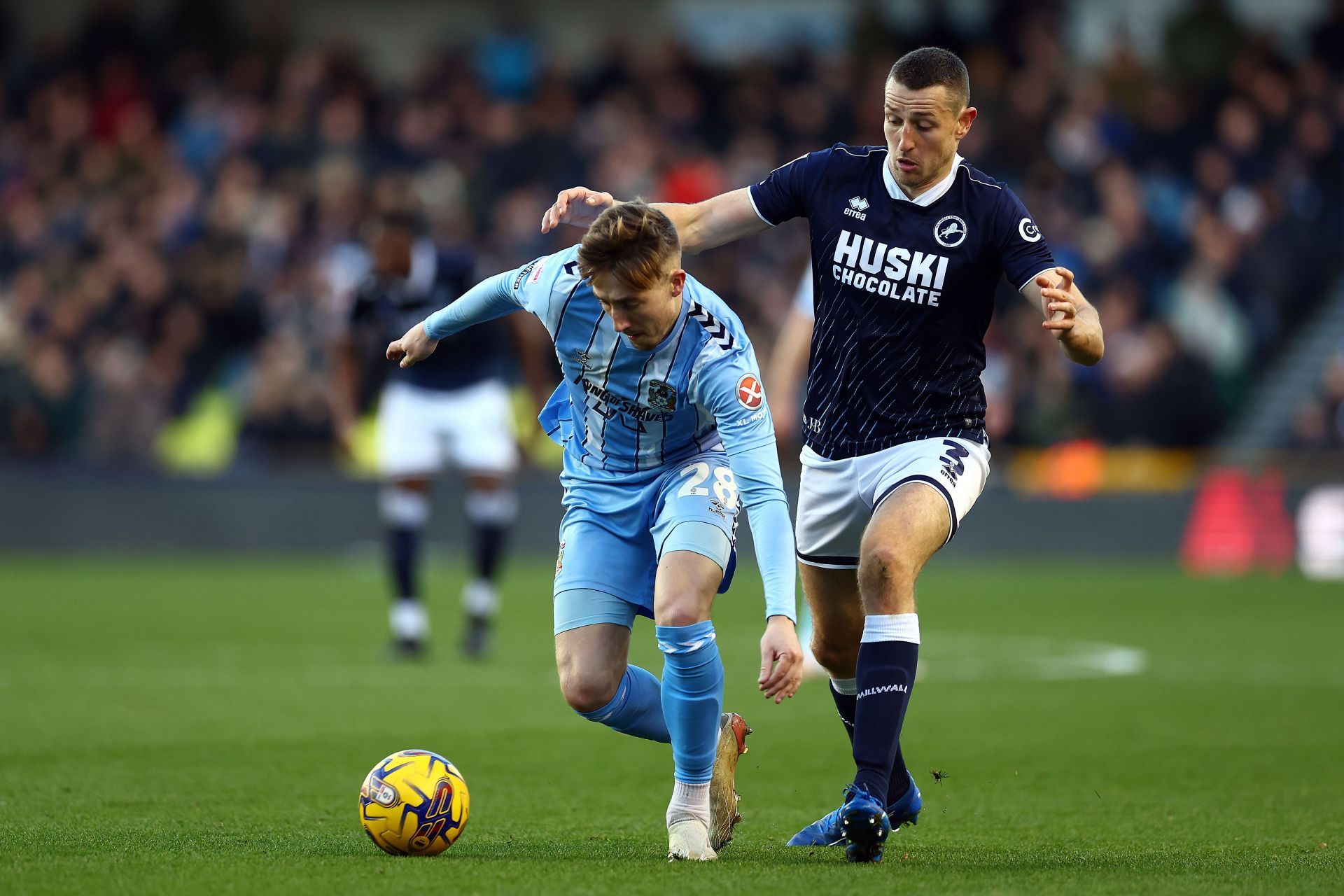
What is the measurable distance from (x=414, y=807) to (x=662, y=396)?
1428 mm

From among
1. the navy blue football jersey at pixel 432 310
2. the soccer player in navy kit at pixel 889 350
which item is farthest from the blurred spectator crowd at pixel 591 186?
the soccer player in navy kit at pixel 889 350

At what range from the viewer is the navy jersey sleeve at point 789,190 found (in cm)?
595

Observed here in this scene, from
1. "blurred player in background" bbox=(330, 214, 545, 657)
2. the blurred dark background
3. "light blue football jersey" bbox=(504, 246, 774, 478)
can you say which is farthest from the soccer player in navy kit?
the blurred dark background

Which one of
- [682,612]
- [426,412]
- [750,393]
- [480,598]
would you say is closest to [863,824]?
[682,612]

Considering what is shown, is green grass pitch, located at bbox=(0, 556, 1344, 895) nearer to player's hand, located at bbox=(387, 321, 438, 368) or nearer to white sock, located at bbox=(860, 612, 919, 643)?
white sock, located at bbox=(860, 612, 919, 643)

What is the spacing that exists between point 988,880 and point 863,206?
211 centimetres

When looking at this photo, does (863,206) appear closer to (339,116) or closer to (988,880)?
(988,880)

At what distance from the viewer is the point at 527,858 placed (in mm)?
5316

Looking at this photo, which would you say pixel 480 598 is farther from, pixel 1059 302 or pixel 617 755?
pixel 1059 302

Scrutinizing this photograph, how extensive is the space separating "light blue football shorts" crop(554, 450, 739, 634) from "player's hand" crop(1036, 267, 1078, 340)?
1.14 meters

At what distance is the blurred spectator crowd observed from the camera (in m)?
19.3

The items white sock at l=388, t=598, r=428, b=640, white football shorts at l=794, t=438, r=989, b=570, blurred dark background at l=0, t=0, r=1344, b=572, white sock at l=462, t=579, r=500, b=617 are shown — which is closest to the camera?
white football shorts at l=794, t=438, r=989, b=570

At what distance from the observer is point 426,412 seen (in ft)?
37.9

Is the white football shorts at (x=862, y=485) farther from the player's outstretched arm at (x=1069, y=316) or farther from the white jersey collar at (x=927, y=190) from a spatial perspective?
the white jersey collar at (x=927, y=190)
